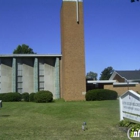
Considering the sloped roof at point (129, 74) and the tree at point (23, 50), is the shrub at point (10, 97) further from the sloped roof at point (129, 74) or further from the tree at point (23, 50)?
the tree at point (23, 50)

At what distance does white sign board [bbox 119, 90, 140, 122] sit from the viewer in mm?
9166

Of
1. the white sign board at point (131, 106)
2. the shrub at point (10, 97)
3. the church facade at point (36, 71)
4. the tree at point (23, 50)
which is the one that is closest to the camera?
the white sign board at point (131, 106)

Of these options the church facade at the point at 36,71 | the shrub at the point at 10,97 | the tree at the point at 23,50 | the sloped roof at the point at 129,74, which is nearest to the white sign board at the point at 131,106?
the church facade at the point at 36,71

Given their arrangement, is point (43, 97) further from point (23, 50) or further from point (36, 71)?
point (23, 50)

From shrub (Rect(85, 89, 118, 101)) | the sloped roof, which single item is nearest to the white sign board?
shrub (Rect(85, 89, 118, 101))

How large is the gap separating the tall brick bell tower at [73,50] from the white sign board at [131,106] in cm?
1588

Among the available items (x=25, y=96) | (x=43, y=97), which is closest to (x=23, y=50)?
(x=25, y=96)

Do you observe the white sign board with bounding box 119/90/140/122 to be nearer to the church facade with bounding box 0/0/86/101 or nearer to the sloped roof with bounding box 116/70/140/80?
the church facade with bounding box 0/0/86/101

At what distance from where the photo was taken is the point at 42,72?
3145 centimetres

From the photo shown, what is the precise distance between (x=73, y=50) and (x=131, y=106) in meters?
17.3

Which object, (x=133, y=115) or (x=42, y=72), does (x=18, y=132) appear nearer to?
(x=133, y=115)

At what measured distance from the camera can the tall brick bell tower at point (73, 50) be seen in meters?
26.4

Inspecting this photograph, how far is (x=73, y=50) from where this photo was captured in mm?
26578

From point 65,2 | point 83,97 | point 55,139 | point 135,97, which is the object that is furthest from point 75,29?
point 55,139
